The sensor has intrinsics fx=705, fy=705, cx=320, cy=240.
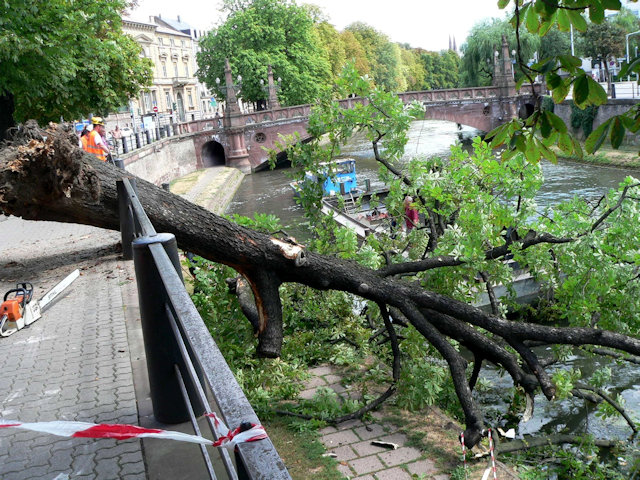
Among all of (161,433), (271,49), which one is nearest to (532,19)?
(161,433)

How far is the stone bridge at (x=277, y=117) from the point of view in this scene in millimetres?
48406

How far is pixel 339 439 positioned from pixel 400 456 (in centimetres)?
70

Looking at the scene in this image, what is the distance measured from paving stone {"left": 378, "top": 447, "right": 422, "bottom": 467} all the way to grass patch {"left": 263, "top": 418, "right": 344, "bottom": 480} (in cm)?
58

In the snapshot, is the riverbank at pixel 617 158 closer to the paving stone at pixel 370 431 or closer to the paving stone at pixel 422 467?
the paving stone at pixel 370 431

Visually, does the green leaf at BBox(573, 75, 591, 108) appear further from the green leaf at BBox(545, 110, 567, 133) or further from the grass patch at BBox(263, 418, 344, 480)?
the grass patch at BBox(263, 418, 344, 480)

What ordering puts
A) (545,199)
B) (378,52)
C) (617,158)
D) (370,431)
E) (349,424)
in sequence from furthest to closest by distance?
(378,52), (617,158), (545,199), (349,424), (370,431)

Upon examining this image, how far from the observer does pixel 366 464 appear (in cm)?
685

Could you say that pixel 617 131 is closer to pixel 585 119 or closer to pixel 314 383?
pixel 314 383

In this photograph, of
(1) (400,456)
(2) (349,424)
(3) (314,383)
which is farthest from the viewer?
(3) (314,383)

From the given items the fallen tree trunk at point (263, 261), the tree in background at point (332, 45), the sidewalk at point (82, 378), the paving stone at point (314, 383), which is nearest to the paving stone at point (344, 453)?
the fallen tree trunk at point (263, 261)

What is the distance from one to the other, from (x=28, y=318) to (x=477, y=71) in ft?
191

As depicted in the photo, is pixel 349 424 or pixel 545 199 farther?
pixel 545 199

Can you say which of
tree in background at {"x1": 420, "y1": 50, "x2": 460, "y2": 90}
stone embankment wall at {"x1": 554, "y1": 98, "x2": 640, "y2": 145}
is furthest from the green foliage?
tree in background at {"x1": 420, "y1": 50, "x2": 460, "y2": 90}

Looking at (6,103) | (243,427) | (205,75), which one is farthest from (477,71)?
(243,427)
